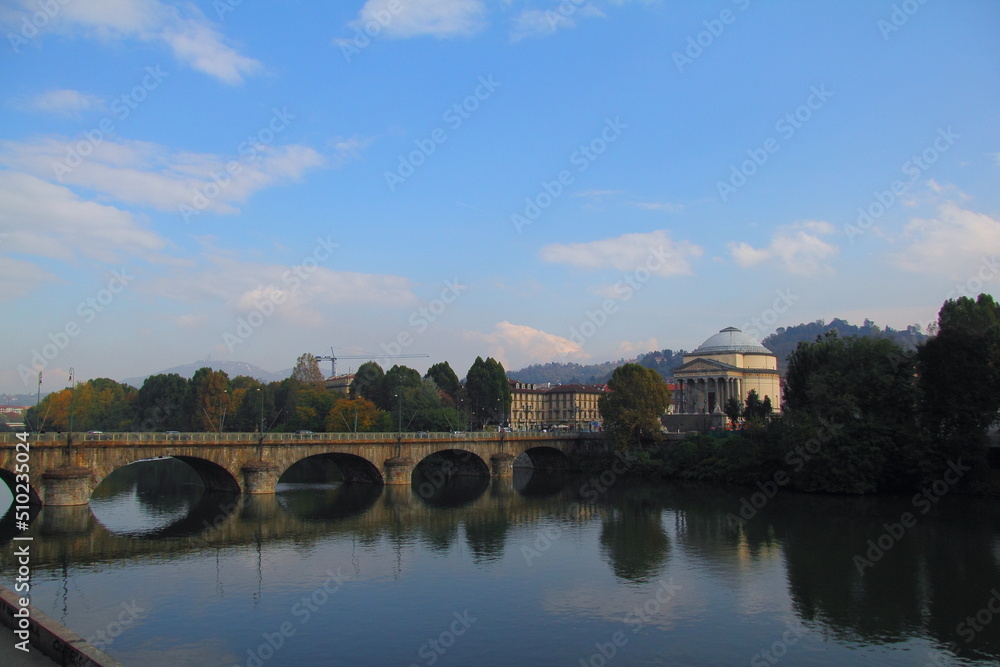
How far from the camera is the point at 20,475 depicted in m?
44.7

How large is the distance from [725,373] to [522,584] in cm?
9035

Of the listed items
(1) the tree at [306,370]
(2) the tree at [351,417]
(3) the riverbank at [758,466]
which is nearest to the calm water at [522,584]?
(3) the riverbank at [758,466]

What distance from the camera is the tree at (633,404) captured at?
79250 mm

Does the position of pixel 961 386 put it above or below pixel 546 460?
above

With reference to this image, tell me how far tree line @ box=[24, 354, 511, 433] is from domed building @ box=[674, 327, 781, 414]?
1183 inches

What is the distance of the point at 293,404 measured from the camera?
110 metres

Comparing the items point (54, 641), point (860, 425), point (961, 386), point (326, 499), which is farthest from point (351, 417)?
point (54, 641)

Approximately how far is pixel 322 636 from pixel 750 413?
238 feet

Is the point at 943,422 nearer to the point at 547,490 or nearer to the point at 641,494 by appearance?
the point at 641,494

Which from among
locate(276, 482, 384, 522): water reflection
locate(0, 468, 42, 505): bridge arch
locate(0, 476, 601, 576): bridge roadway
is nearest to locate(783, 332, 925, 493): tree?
locate(0, 476, 601, 576): bridge roadway

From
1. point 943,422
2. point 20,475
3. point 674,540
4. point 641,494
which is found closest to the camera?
point 674,540

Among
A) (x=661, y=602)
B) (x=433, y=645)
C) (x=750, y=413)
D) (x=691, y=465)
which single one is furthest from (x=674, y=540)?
(x=750, y=413)

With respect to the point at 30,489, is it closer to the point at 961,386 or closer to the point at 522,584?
the point at 522,584

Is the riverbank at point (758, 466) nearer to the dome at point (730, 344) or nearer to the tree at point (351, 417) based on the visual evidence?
the tree at point (351, 417)
